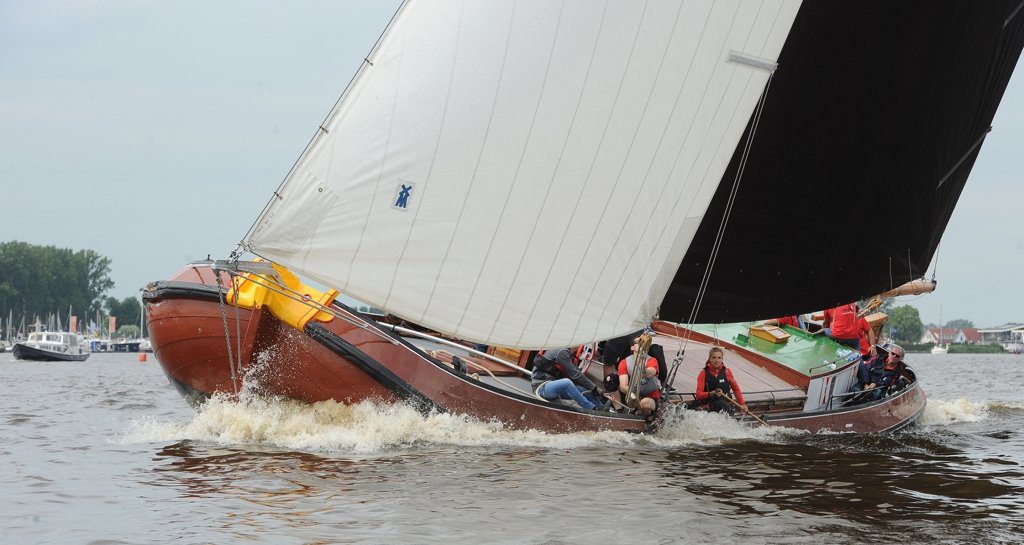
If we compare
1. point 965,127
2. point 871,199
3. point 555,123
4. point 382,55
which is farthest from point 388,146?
point 965,127

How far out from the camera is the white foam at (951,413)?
63.0 feet

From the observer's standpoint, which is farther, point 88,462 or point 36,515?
point 88,462

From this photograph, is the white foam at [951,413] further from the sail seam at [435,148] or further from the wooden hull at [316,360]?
the sail seam at [435,148]

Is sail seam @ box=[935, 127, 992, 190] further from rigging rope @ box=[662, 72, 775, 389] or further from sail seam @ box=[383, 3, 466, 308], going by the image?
sail seam @ box=[383, 3, 466, 308]

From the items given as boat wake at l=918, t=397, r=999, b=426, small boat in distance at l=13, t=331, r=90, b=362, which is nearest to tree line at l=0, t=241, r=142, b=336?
small boat in distance at l=13, t=331, r=90, b=362

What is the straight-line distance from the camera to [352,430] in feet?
40.1

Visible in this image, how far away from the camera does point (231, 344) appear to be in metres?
12.4

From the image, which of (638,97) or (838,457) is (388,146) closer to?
(638,97)

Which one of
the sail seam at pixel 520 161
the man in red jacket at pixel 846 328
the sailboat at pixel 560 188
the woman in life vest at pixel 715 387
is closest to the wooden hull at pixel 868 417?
the woman in life vest at pixel 715 387

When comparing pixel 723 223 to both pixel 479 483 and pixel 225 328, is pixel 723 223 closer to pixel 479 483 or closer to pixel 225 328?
pixel 479 483

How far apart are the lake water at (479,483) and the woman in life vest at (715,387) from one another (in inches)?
8.8

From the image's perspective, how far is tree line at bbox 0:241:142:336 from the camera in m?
118

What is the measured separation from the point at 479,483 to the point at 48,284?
396 feet

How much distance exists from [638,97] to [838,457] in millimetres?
4636
